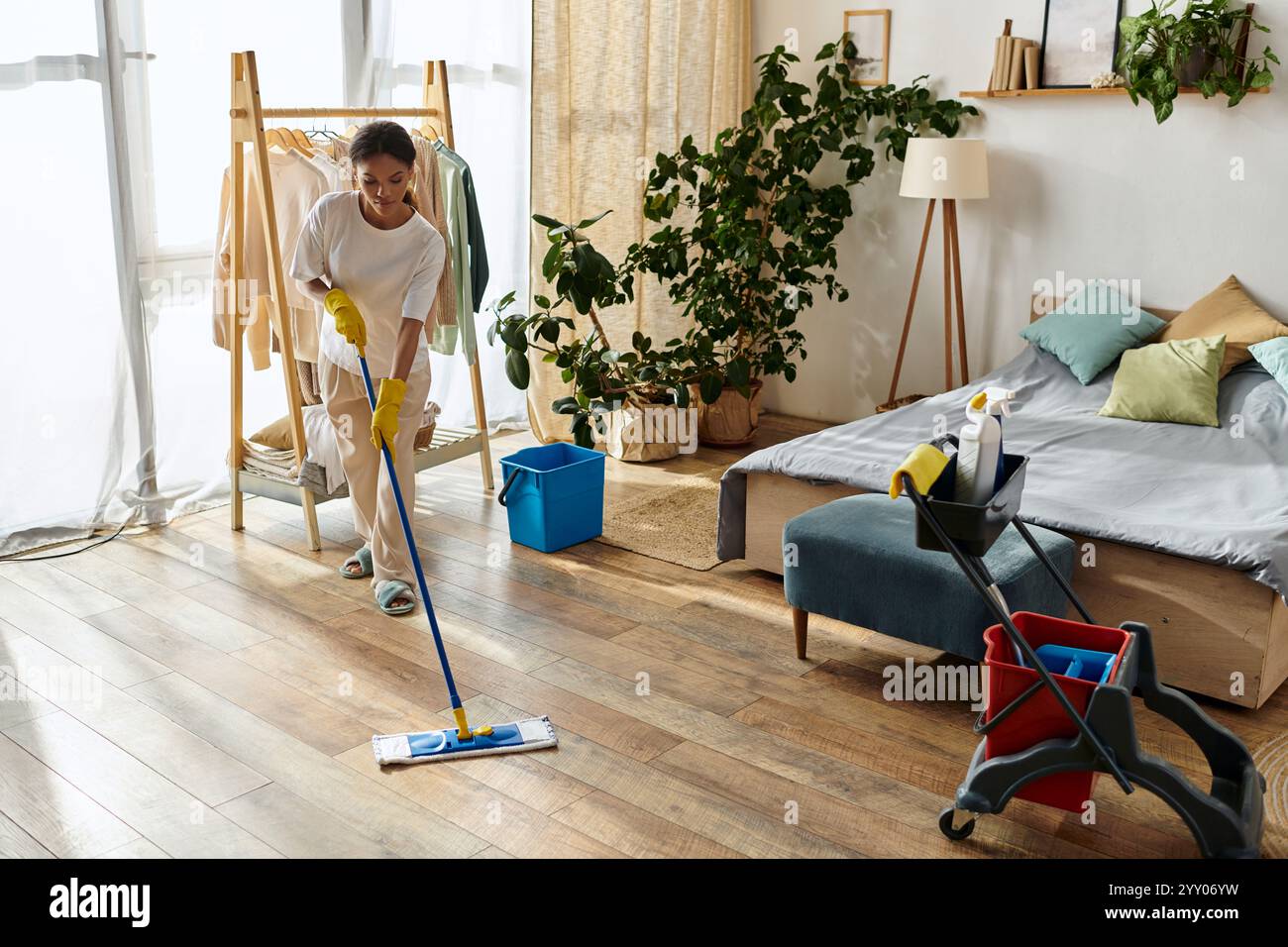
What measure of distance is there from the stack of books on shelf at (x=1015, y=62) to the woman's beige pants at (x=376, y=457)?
272 centimetres

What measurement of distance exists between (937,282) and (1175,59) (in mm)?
1312

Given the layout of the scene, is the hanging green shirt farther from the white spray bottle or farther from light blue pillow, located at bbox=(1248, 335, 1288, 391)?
light blue pillow, located at bbox=(1248, 335, 1288, 391)

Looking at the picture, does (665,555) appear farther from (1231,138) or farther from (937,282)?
(1231,138)

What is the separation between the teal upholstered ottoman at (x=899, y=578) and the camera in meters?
2.69

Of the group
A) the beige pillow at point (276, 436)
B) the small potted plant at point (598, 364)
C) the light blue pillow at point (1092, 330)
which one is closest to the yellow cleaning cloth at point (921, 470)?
the small potted plant at point (598, 364)

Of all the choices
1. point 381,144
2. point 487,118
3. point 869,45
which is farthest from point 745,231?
point 381,144

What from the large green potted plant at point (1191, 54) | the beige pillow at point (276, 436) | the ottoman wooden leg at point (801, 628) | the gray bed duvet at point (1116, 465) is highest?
the large green potted plant at point (1191, 54)

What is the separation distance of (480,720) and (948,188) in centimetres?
298

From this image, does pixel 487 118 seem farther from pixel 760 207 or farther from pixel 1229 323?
pixel 1229 323

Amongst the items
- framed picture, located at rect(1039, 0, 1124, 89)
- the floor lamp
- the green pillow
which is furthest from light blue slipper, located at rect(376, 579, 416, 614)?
framed picture, located at rect(1039, 0, 1124, 89)

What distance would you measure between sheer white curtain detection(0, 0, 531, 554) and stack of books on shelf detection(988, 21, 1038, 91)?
2.36m

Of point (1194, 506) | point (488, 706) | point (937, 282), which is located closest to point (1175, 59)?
point (937, 282)

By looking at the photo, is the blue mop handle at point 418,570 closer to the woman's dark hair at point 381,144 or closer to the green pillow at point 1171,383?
the woman's dark hair at point 381,144

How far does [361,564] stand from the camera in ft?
11.9
